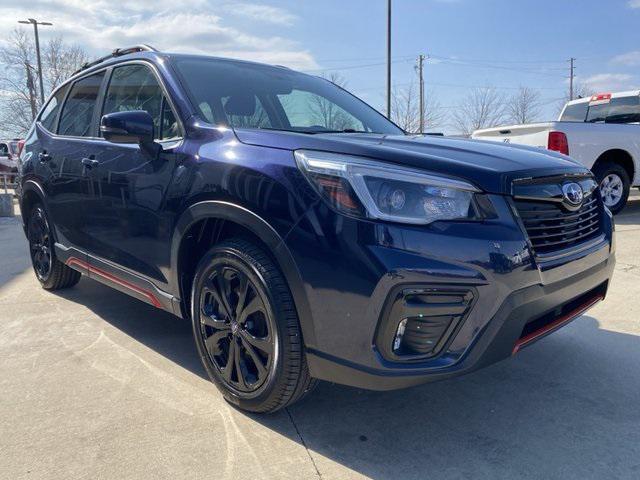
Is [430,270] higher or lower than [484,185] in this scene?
lower

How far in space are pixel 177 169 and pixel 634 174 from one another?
7.86 meters

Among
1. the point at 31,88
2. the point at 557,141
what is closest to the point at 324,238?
the point at 557,141

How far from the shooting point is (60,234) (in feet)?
13.1

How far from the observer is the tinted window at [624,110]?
9469mm

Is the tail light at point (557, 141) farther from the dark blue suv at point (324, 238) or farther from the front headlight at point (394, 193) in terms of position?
the front headlight at point (394, 193)

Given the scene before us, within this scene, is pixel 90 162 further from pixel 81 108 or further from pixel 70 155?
pixel 81 108

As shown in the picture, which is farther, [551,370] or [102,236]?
[102,236]

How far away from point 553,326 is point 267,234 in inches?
51.7

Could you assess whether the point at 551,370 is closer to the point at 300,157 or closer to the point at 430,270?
the point at 430,270

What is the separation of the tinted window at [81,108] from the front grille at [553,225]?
290 centimetres

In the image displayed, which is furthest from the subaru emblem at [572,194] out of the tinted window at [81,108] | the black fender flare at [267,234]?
the tinted window at [81,108]

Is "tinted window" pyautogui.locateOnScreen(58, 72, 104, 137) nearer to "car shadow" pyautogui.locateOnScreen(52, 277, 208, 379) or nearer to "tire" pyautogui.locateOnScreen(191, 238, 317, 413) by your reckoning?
"car shadow" pyautogui.locateOnScreen(52, 277, 208, 379)

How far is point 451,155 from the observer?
2.21 meters

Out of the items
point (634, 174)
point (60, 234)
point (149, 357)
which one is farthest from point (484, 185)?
point (634, 174)
